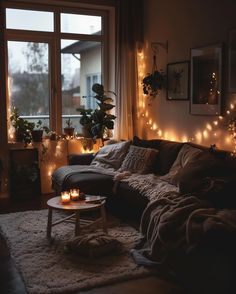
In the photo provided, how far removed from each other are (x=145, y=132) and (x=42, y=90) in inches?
63.8

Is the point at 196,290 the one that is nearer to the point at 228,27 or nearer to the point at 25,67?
the point at 228,27

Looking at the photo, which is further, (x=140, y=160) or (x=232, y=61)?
(x=140, y=160)

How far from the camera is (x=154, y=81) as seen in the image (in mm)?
5504

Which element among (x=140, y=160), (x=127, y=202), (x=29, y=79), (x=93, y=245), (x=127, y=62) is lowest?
(x=93, y=245)

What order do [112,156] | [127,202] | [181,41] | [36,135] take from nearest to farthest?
1. [127,202]
2. [181,41]
3. [112,156]
4. [36,135]

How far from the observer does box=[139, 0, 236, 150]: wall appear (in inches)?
172

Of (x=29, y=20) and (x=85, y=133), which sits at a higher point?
(x=29, y=20)

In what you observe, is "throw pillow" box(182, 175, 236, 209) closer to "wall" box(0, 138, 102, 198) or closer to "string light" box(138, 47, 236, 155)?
"string light" box(138, 47, 236, 155)

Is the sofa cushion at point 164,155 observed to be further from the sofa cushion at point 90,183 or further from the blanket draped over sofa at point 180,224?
the blanket draped over sofa at point 180,224

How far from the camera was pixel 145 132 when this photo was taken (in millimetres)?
6066

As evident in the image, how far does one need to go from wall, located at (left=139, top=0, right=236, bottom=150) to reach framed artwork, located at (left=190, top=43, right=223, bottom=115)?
0.26 ft

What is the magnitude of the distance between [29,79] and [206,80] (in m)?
2.63

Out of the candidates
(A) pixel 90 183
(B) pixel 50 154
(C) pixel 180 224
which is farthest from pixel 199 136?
(B) pixel 50 154

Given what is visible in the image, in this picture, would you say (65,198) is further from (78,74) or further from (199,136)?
(78,74)
